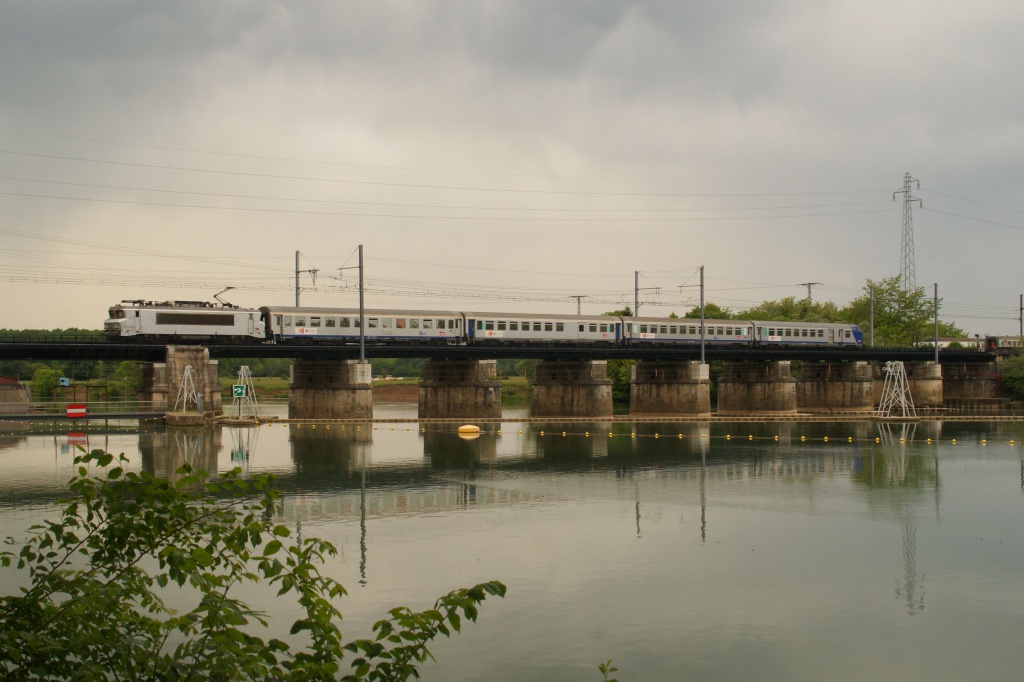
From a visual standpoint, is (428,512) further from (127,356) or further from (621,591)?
(127,356)

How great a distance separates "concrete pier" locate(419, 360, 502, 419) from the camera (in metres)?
81.6

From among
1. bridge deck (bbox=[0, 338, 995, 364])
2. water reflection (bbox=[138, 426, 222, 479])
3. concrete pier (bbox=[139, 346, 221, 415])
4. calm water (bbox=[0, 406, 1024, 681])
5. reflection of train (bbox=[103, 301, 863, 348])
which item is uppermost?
reflection of train (bbox=[103, 301, 863, 348])

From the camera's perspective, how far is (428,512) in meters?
32.1

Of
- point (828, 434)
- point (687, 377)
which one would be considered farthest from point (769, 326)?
point (828, 434)

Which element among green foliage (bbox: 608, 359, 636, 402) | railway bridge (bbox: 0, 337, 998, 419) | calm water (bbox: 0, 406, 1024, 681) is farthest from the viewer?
green foliage (bbox: 608, 359, 636, 402)

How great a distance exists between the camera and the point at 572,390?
287ft

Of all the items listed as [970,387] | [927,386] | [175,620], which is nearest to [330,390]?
[175,620]

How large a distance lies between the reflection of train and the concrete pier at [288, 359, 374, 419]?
125 inches

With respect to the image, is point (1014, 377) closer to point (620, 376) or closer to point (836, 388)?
point (836, 388)

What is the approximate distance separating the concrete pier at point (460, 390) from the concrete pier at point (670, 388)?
55.8ft

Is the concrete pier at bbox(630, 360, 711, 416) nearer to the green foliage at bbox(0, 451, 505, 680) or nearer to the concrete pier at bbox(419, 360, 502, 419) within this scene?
the concrete pier at bbox(419, 360, 502, 419)

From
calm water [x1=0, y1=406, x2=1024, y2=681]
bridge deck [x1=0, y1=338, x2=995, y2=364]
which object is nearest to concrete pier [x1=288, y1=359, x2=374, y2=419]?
bridge deck [x1=0, y1=338, x2=995, y2=364]

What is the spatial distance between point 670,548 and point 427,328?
53.8 metres

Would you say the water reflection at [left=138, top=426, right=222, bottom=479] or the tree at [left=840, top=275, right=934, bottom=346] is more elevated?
the tree at [left=840, top=275, right=934, bottom=346]
